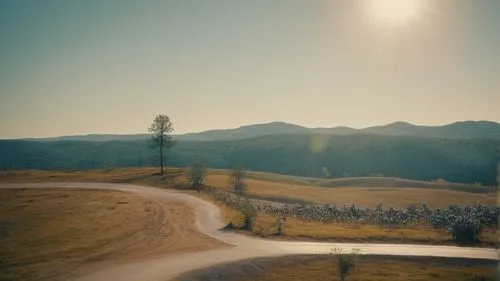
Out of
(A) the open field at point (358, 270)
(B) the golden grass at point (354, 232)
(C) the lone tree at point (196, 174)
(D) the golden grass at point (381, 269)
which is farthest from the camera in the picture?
(C) the lone tree at point (196, 174)

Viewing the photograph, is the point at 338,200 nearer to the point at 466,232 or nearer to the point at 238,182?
the point at 238,182

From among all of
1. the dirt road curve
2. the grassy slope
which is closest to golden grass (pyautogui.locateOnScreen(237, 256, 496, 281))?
the dirt road curve

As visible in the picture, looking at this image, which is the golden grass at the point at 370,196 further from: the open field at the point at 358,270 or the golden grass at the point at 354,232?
the open field at the point at 358,270

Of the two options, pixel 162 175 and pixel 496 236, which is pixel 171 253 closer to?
pixel 496 236

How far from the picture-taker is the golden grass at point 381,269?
29.3 m

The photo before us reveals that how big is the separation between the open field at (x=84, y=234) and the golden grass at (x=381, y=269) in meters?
7.71

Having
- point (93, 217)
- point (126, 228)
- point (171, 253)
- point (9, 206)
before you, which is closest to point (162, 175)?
point (9, 206)

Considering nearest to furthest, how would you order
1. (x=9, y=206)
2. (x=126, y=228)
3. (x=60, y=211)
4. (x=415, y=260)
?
(x=415, y=260)
(x=126, y=228)
(x=60, y=211)
(x=9, y=206)

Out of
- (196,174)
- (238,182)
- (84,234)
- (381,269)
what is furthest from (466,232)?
(196,174)

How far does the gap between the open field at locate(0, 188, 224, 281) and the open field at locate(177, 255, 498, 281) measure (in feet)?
21.1

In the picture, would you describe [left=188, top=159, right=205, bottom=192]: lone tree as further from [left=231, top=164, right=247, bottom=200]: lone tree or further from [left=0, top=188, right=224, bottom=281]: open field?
[left=0, top=188, right=224, bottom=281]: open field

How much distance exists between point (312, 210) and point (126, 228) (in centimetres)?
2609

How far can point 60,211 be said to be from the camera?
54.0 metres

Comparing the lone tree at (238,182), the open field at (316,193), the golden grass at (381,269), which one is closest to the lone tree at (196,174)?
the open field at (316,193)
